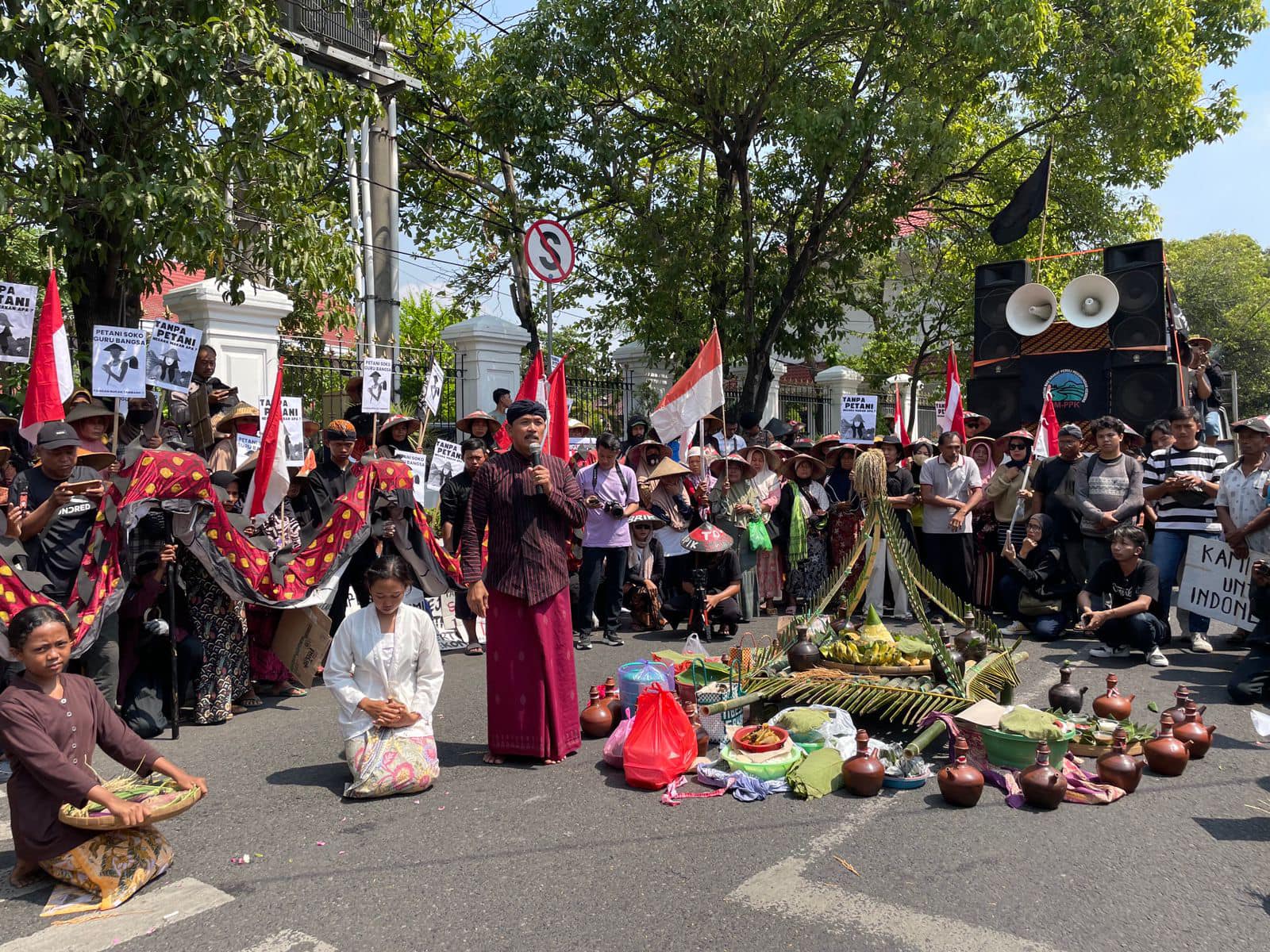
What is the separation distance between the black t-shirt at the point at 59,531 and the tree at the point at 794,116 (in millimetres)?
9531

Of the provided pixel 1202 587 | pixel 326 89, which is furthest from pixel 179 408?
pixel 1202 587

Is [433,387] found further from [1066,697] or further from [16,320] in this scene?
[1066,697]

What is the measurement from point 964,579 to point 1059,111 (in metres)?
9.12

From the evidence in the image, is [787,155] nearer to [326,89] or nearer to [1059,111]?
[1059,111]

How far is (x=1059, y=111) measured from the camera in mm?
15148

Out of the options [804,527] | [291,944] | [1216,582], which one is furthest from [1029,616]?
[291,944]

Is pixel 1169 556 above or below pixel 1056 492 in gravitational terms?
below

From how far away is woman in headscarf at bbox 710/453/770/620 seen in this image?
9.41 metres

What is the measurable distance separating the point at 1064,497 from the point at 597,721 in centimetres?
512

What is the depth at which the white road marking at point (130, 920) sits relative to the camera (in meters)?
3.50

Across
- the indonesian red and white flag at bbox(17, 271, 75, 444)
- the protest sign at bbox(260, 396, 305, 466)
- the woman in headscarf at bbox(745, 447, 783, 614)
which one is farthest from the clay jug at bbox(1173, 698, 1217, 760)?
the protest sign at bbox(260, 396, 305, 466)

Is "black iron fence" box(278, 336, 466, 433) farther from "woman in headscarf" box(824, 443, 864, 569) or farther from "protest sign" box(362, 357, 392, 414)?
"woman in headscarf" box(824, 443, 864, 569)

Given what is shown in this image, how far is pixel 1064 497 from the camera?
8.91 metres

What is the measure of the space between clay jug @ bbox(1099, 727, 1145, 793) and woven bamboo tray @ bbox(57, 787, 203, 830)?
406 cm
